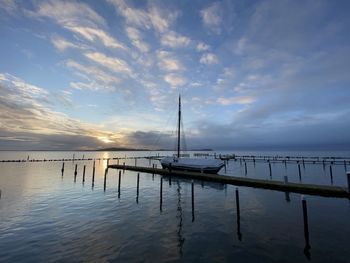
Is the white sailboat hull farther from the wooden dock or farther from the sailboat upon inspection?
the wooden dock

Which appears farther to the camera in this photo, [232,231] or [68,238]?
[232,231]

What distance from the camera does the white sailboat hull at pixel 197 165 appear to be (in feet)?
158

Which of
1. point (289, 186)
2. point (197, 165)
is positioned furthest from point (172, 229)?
point (197, 165)

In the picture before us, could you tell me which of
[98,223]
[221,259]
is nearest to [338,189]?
[221,259]

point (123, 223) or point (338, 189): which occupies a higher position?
point (338, 189)

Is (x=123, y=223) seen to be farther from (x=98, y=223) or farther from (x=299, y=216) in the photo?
(x=299, y=216)

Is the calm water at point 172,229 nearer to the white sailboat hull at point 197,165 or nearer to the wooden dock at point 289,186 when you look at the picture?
the wooden dock at point 289,186

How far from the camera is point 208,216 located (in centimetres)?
2030

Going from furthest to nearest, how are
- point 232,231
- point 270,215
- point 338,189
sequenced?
1. point 338,189
2. point 270,215
3. point 232,231

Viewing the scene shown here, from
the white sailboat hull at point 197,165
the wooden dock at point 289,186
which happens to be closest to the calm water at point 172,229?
the wooden dock at point 289,186

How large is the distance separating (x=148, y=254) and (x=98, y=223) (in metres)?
7.46

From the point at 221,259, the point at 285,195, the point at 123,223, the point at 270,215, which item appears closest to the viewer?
the point at 221,259

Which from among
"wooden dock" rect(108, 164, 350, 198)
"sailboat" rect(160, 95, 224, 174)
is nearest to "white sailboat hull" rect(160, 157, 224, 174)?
"sailboat" rect(160, 95, 224, 174)

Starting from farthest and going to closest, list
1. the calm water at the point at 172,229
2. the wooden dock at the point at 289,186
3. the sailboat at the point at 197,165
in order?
the sailboat at the point at 197,165, the wooden dock at the point at 289,186, the calm water at the point at 172,229
